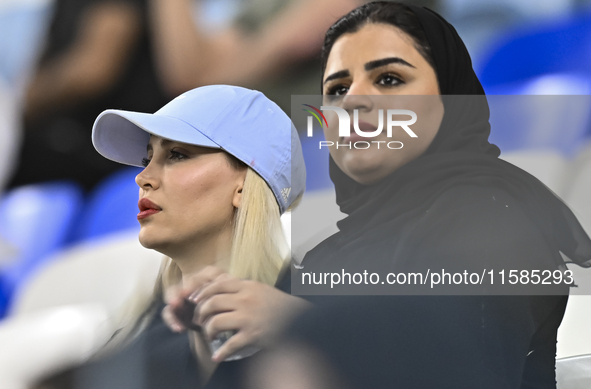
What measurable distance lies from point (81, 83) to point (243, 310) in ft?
4.03

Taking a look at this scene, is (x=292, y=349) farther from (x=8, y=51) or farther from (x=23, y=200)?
(x=8, y=51)

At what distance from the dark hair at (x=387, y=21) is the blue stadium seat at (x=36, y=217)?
1.11 metres

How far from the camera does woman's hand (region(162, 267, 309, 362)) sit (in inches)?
27.9

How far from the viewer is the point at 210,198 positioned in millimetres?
809

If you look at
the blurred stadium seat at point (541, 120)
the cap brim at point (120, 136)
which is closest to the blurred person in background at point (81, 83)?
the cap brim at point (120, 136)

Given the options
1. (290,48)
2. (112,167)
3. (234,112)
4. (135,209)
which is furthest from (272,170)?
(112,167)

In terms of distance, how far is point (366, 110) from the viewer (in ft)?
2.80

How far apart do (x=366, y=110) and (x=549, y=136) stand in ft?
1.47

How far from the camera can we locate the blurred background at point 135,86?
3.45 ft

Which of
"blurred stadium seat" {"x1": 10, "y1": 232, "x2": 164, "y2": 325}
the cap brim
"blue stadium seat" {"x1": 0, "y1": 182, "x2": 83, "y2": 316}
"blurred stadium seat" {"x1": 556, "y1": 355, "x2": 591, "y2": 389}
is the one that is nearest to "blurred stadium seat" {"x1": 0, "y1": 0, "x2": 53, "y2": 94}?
"blue stadium seat" {"x1": 0, "y1": 182, "x2": 83, "y2": 316}

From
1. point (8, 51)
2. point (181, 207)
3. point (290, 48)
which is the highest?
point (8, 51)

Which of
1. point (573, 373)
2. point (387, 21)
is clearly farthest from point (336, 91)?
point (573, 373)

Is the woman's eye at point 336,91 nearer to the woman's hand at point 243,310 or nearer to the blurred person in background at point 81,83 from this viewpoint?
the woman's hand at point 243,310

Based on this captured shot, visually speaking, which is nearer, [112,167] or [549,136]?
[549,136]
